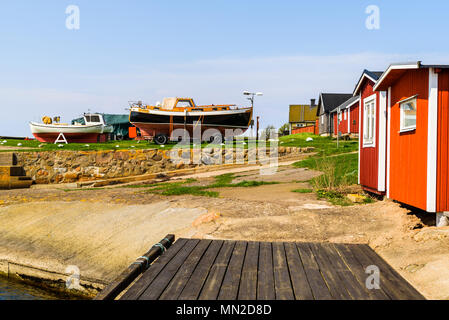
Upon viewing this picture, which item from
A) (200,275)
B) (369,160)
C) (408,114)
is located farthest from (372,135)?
(200,275)

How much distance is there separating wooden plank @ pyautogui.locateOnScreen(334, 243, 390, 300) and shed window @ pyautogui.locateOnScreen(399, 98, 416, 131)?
4194 millimetres

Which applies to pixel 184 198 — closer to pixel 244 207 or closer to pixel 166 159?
pixel 244 207

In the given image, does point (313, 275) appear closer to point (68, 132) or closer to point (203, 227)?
point (203, 227)

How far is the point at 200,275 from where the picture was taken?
4.38m

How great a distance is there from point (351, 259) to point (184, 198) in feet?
23.9

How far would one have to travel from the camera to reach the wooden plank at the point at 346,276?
3764 mm

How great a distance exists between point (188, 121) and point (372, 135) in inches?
699

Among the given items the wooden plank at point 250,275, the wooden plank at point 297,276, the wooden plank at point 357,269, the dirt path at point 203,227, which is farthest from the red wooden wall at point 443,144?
the wooden plank at point 250,275

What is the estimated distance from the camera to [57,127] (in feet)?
98.9

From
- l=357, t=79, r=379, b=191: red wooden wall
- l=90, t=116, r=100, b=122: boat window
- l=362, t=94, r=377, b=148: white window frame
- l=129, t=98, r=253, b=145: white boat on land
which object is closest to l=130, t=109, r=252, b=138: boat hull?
l=129, t=98, r=253, b=145: white boat on land

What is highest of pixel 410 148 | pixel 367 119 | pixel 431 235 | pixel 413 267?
pixel 367 119

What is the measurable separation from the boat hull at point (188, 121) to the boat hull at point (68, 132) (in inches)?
192

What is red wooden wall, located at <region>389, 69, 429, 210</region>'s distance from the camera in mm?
7992
